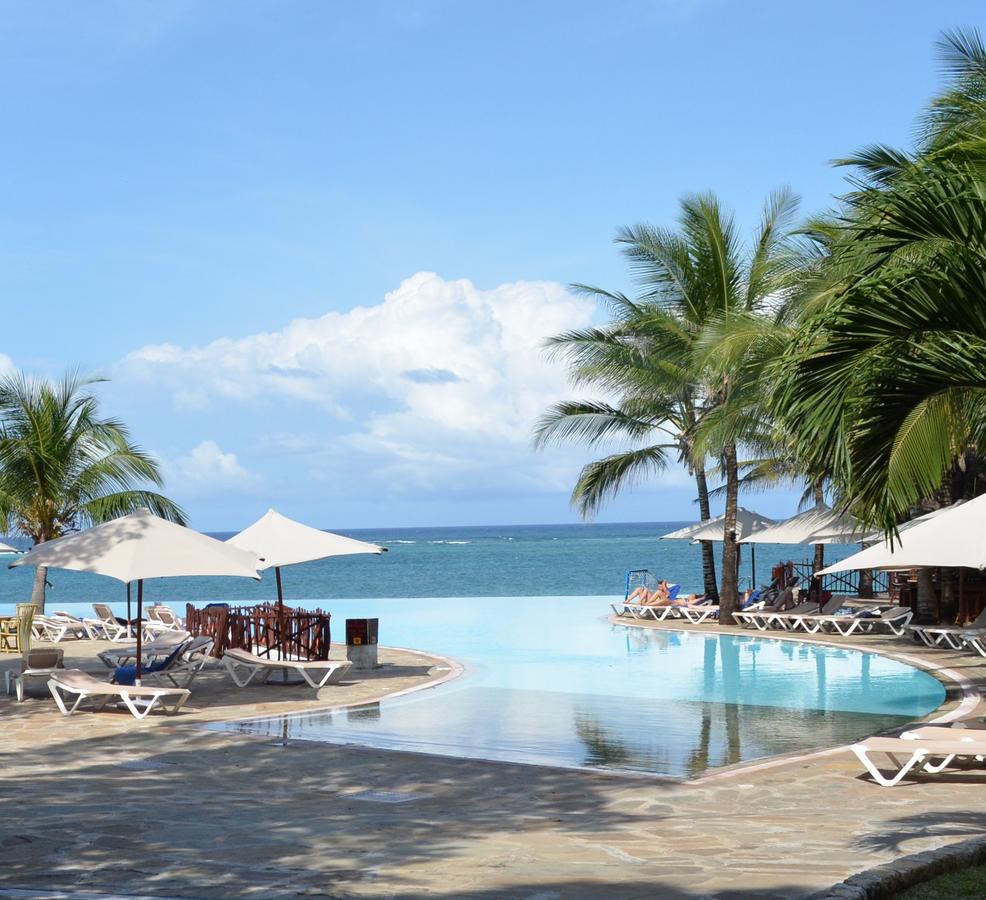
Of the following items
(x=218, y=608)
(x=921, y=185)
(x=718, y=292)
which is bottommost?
(x=218, y=608)

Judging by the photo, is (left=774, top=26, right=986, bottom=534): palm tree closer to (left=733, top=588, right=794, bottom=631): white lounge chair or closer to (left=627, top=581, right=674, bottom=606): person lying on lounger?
(left=733, top=588, right=794, bottom=631): white lounge chair

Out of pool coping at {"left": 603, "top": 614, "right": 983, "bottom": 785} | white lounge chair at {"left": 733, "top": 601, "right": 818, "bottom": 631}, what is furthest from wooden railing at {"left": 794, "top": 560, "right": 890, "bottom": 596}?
pool coping at {"left": 603, "top": 614, "right": 983, "bottom": 785}

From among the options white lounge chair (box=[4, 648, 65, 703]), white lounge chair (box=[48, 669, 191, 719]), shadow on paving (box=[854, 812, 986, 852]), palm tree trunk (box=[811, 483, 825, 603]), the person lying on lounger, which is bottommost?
shadow on paving (box=[854, 812, 986, 852])

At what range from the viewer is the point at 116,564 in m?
12.6

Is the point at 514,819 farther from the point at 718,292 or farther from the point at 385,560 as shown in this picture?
the point at 385,560

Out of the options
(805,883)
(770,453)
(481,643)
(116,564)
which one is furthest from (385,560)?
(805,883)

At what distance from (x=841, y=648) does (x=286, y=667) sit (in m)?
10.2

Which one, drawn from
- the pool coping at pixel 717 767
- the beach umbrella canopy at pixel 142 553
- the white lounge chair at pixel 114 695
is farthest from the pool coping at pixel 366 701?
the beach umbrella canopy at pixel 142 553

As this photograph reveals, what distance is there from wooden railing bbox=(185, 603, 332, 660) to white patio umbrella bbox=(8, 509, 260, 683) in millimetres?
2668

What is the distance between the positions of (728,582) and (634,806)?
672 inches

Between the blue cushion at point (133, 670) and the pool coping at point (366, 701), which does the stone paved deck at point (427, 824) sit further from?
the blue cushion at point (133, 670)

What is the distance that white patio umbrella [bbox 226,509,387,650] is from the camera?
53.1 feet

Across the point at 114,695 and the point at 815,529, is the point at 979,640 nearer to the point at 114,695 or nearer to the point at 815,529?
the point at 815,529

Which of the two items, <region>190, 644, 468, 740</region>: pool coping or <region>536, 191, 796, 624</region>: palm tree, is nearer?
<region>190, 644, 468, 740</region>: pool coping
